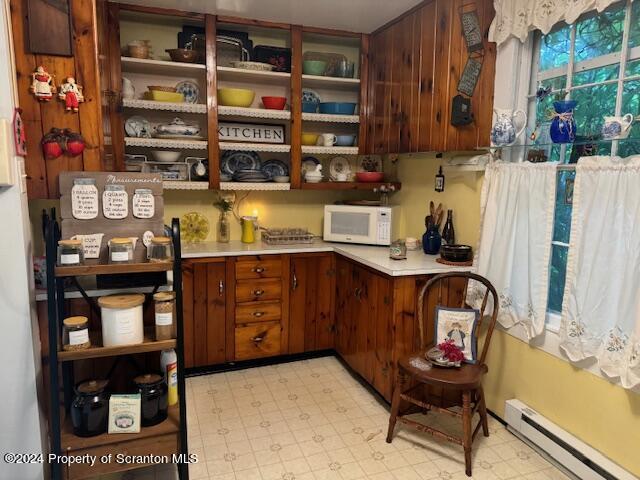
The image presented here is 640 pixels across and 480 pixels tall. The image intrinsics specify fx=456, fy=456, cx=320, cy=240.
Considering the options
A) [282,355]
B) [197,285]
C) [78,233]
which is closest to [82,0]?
[78,233]

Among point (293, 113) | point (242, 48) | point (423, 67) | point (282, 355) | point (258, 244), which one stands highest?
point (242, 48)

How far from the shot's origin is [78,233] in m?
1.78

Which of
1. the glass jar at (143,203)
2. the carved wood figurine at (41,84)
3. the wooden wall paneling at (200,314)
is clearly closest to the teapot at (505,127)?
the glass jar at (143,203)

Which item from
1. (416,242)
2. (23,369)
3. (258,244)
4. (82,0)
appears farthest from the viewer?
(258,244)

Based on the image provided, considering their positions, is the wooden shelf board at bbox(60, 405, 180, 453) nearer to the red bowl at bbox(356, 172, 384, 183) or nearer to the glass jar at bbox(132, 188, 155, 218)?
the glass jar at bbox(132, 188, 155, 218)

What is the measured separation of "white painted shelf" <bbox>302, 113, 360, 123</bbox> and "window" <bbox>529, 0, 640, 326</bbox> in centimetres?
146

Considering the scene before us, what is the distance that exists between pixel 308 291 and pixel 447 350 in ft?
4.20

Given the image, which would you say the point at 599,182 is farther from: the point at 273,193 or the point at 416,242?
the point at 273,193

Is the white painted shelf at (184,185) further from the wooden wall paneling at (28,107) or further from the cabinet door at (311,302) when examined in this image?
the wooden wall paneling at (28,107)

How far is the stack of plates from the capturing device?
3.35 meters

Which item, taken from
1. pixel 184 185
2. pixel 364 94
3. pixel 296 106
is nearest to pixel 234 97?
pixel 296 106

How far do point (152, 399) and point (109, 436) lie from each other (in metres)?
0.19

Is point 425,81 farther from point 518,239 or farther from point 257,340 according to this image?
point 257,340

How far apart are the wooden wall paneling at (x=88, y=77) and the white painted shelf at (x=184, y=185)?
1152mm
